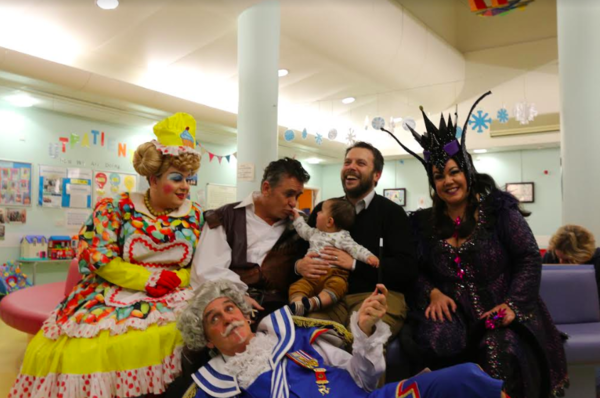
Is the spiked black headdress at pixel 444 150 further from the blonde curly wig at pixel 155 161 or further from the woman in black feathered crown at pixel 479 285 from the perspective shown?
the blonde curly wig at pixel 155 161

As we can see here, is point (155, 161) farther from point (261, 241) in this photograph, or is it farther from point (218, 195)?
point (218, 195)

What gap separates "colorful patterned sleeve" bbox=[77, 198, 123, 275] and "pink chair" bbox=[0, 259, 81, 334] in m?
1.05

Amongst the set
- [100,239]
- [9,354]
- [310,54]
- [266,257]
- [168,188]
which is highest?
[310,54]

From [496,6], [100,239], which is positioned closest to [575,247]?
[100,239]

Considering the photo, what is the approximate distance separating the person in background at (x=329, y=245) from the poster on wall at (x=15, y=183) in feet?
16.5

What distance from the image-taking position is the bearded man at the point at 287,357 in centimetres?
170

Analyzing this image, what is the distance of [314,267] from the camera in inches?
96.7

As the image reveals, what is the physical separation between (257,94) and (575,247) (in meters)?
3.19

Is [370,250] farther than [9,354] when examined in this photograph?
No

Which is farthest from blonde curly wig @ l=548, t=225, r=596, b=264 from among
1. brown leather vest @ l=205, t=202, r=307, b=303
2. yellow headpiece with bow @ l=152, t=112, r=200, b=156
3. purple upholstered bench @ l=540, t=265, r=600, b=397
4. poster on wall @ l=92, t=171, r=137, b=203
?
poster on wall @ l=92, t=171, r=137, b=203

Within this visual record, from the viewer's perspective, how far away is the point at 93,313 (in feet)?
6.83

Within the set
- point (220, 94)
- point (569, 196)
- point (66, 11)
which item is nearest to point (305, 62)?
point (220, 94)

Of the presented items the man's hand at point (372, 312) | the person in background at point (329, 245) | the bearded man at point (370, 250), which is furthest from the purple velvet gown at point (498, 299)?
the man's hand at point (372, 312)

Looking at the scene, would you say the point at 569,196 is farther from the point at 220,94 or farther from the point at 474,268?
the point at 220,94
